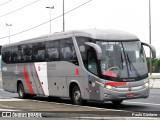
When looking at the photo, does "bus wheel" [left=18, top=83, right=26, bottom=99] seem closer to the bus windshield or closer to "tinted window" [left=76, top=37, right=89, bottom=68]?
"tinted window" [left=76, top=37, right=89, bottom=68]

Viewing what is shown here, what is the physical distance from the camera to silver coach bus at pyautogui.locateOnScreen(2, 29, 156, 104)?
17531mm

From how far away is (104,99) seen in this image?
17484mm

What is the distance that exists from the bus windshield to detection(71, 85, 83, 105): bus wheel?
1957mm

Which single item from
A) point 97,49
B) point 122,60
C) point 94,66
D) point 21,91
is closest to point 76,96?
point 94,66

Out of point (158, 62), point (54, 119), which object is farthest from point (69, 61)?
point (158, 62)

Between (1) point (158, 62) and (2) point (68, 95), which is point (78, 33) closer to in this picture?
(2) point (68, 95)

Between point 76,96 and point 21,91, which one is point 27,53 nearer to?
point 21,91

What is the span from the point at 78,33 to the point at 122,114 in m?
6.48

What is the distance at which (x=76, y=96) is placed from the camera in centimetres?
1917

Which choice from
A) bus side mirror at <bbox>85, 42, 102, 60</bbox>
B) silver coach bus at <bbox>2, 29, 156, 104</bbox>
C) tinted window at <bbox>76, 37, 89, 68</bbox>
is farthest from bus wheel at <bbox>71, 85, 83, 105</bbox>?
bus side mirror at <bbox>85, 42, 102, 60</bbox>

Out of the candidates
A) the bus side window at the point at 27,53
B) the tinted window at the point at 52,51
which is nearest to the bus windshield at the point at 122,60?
the tinted window at the point at 52,51

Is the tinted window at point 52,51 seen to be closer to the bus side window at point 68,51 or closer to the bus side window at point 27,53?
the bus side window at point 68,51

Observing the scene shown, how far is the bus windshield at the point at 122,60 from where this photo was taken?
57.7 ft

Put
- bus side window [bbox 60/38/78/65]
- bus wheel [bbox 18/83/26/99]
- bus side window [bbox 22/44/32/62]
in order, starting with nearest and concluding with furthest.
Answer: bus side window [bbox 60/38/78/65], bus side window [bbox 22/44/32/62], bus wheel [bbox 18/83/26/99]
